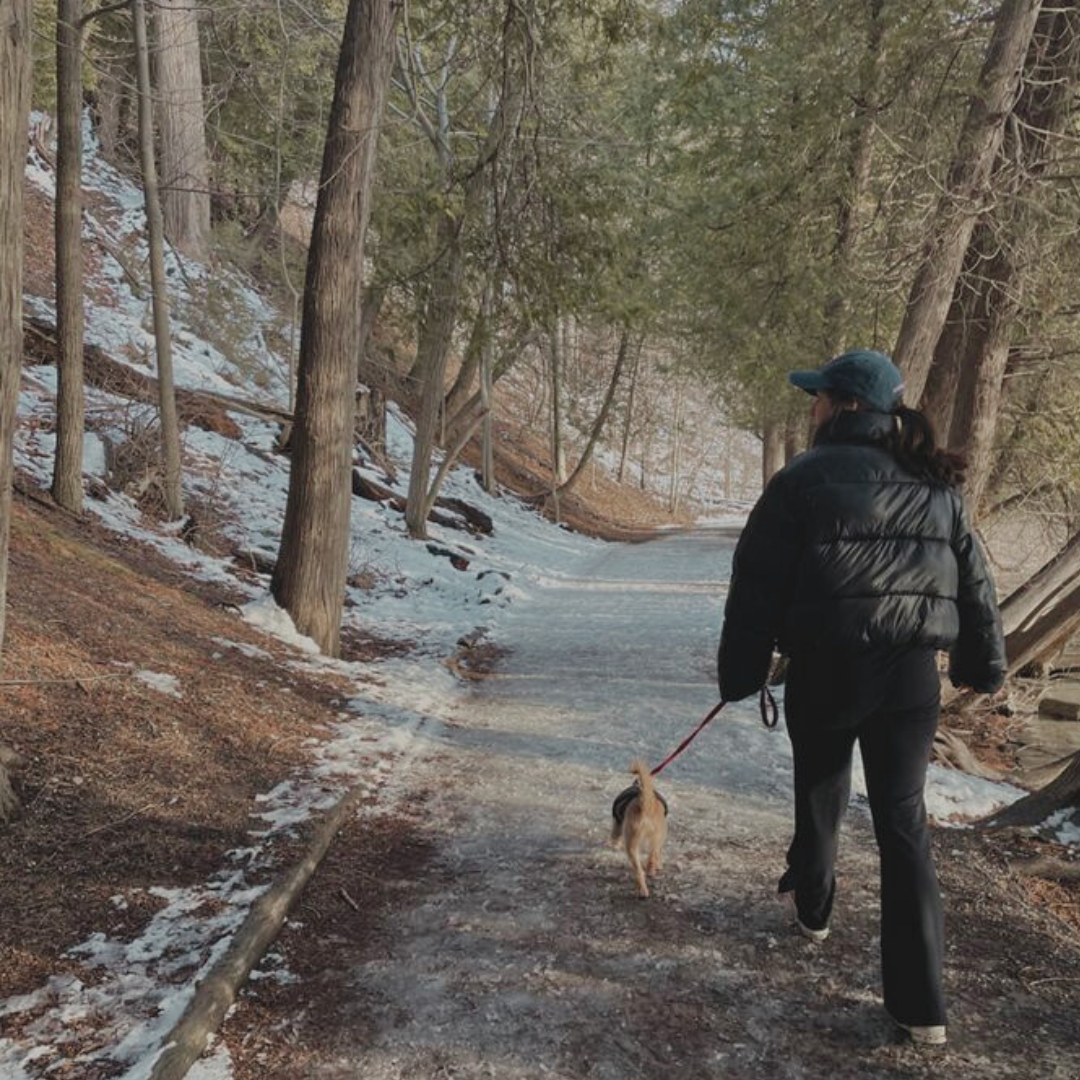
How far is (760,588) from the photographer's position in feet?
9.25

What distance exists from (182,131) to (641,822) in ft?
50.2

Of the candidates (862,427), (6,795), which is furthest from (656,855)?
(6,795)

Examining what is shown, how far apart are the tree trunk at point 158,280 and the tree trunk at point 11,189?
20.6 ft

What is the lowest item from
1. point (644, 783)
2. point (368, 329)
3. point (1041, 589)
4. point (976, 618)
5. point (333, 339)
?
point (644, 783)

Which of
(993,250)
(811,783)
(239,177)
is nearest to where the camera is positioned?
(811,783)

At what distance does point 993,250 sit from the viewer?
8023mm

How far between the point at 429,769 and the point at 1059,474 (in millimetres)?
10645

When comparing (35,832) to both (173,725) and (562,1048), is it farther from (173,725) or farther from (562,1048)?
(562,1048)

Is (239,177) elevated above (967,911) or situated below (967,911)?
above

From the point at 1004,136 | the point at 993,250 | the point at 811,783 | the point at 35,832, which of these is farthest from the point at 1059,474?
the point at 35,832

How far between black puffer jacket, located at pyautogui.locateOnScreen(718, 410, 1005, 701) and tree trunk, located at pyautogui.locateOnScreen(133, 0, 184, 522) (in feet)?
27.5

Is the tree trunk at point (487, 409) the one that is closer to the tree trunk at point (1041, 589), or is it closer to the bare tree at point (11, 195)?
the tree trunk at point (1041, 589)

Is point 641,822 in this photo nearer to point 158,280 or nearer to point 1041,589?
point 1041,589

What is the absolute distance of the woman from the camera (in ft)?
8.73
